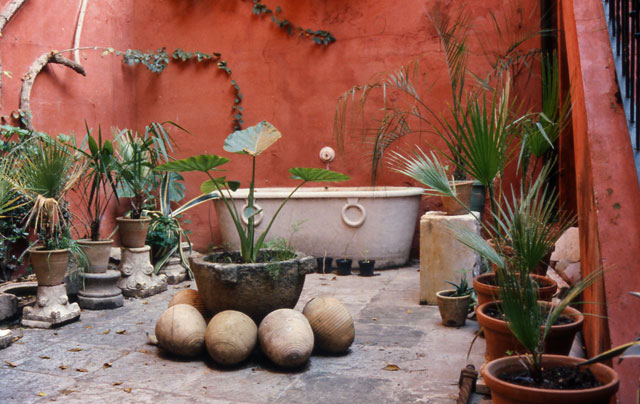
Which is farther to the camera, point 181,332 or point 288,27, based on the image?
point 288,27

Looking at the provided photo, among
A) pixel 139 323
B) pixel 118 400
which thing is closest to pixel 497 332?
pixel 118 400

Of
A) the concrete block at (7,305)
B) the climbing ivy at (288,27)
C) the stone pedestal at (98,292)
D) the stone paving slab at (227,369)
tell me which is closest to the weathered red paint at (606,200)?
the stone paving slab at (227,369)

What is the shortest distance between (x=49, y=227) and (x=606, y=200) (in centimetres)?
325

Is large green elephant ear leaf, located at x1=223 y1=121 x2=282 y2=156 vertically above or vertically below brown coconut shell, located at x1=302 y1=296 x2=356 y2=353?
above

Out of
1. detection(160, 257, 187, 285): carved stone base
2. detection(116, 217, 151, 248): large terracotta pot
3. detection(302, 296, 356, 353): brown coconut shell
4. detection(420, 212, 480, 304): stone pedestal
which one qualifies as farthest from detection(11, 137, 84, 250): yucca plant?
detection(420, 212, 480, 304): stone pedestal

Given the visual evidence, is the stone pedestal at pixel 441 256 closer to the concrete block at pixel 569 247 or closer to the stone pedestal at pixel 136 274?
the concrete block at pixel 569 247

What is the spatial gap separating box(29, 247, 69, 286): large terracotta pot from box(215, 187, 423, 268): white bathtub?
2.26 metres

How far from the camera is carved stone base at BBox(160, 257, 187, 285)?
518cm

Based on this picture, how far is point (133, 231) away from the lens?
4590mm

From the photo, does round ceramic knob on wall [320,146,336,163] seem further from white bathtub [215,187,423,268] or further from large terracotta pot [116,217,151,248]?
A: large terracotta pot [116,217,151,248]

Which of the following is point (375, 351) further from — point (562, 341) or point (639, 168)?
point (639, 168)

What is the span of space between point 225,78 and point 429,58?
8.04 feet

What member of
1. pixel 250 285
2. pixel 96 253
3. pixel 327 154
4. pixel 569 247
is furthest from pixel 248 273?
pixel 327 154

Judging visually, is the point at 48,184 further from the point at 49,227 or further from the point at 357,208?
the point at 357,208
